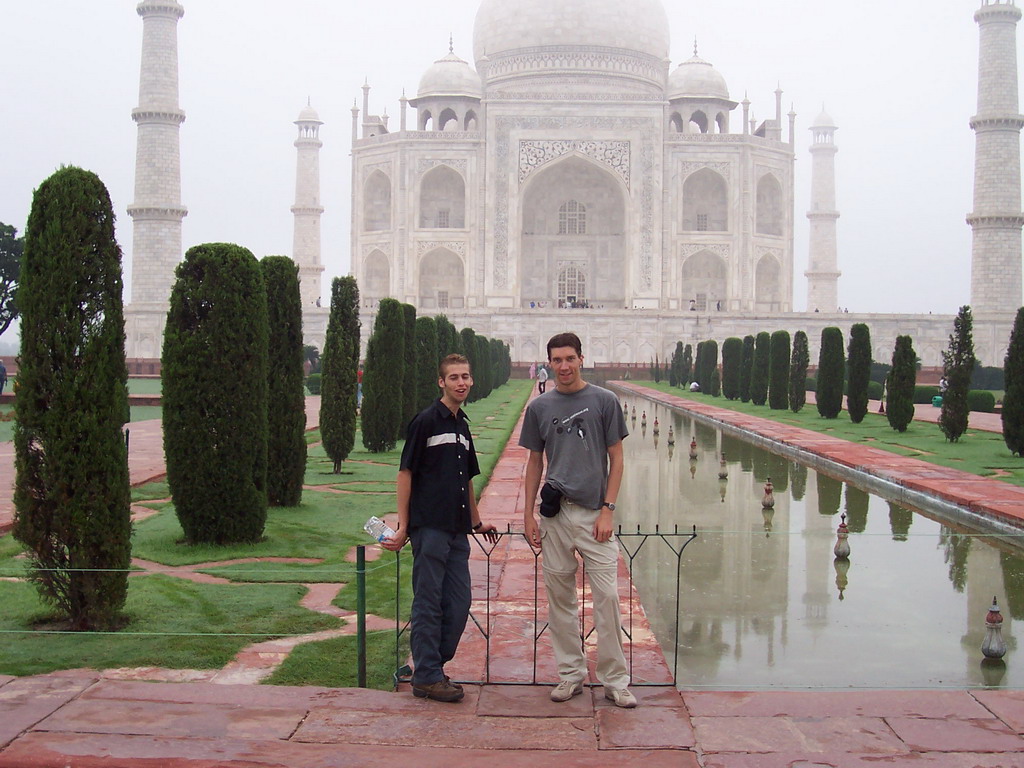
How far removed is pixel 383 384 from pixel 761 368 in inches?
376

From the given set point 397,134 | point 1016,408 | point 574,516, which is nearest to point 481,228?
point 397,134

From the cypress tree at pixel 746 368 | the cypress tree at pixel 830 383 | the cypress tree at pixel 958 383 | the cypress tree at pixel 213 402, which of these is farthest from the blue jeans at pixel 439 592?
the cypress tree at pixel 746 368

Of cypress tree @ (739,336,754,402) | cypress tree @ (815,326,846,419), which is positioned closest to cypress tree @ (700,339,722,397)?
cypress tree @ (739,336,754,402)

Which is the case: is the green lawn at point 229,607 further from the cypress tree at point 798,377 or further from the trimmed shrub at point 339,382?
the cypress tree at point 798,377

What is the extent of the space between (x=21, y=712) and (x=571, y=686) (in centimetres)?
131

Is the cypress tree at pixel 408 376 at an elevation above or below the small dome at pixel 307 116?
below

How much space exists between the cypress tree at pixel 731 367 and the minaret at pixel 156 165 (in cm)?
1335

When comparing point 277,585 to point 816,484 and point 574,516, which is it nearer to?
point 574,516

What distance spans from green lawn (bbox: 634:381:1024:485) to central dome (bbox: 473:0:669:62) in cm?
2068

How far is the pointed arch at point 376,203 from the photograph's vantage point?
33906 mm

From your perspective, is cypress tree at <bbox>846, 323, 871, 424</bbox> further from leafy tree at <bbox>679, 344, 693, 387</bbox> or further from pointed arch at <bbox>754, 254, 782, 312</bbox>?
pointed arch at <bbox>754, 254, 782, 312</bbox>

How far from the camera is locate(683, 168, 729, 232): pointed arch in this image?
33.5 m

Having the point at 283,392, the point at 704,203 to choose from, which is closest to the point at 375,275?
the point at 704,203

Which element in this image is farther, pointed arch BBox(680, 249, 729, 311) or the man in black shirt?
pointed arch BBox(680, 249, 729, 311)
